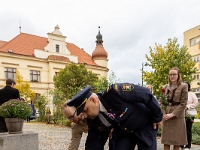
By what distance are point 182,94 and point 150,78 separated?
1484 cm

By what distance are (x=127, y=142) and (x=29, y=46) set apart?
37.0m

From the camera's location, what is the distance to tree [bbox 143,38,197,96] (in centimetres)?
1792

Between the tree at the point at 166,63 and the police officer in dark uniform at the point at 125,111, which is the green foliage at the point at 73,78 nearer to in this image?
the tree at the point at 166,63

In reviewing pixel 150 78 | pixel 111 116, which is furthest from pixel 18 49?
pixel 111 116

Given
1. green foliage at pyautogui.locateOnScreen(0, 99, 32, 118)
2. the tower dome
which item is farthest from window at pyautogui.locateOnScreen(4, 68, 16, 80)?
green foliage at pyautogui.locateOnScreen(0, 99, 32, 118)

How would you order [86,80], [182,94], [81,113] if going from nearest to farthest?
[81,113], [182,94], [86,80]

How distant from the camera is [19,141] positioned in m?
5.38

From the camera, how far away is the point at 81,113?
2217 mm

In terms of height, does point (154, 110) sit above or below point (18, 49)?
below

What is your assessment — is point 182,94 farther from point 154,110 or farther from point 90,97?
point 90,97

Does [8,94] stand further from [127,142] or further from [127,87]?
[127,87]

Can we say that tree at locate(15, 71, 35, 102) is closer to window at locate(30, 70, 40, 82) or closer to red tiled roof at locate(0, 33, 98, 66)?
window at locate(30, 70, 40, 82)

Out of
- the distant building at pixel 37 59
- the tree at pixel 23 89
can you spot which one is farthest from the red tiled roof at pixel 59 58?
the tree at pixel 23 89

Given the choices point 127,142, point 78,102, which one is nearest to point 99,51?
point 127,142
